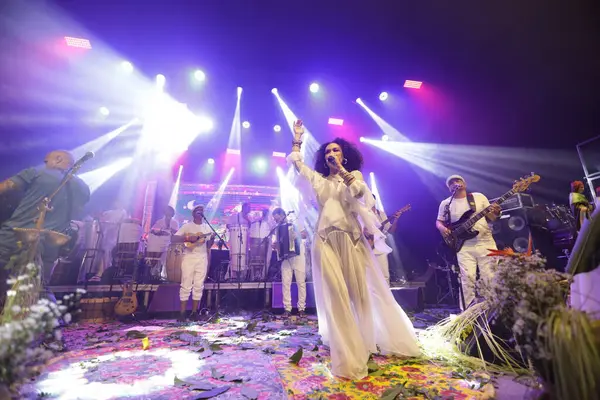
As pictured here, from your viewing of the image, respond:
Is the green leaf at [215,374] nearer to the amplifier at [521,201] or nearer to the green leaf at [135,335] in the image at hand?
the green leaf at [135,335]

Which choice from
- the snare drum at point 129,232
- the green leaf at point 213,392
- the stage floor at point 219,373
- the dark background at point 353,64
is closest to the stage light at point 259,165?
the dark background at point 353,64

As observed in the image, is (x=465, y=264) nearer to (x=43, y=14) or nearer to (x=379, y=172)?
(x=379, y=172)

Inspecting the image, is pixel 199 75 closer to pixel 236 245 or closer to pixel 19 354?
pixel 236 245

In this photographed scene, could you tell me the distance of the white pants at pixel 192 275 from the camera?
6.98 m

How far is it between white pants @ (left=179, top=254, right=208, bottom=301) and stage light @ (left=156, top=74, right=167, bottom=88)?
7.64m

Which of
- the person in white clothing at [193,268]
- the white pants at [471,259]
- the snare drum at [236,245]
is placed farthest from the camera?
the snare drum at [236,245]

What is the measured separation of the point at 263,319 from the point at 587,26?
1147 centimetres

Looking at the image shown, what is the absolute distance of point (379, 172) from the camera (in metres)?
14.3

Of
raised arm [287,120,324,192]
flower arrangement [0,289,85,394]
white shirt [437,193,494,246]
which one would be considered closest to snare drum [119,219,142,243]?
raised arm [287,120,324,192]

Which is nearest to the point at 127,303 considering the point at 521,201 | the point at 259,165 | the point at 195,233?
the point at 195,233

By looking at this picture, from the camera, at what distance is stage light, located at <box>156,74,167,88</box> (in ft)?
34.8

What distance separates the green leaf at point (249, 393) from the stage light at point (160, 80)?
11.6 meters

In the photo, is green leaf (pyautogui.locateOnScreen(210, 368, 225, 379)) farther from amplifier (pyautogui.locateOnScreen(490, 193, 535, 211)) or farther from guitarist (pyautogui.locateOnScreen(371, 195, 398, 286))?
amplifier (pyautogui.locateOnScreen(490, 193, 535, 211))

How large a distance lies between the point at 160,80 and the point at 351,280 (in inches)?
449
